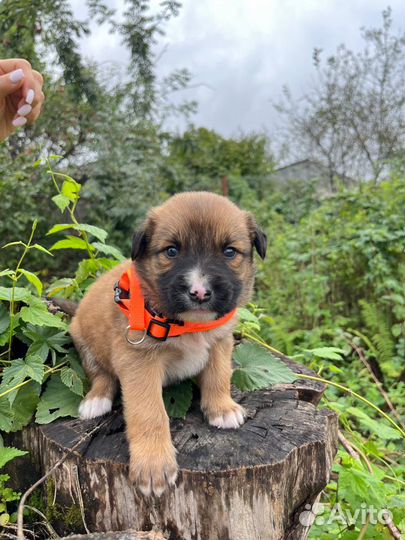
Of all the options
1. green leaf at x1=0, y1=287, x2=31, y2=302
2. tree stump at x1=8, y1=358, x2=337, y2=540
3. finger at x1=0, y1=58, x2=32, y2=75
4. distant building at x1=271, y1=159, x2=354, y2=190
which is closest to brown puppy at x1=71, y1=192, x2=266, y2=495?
tree stump at x1=8, y1=358, x2=337, y2=540

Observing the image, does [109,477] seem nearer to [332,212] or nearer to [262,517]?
[262,517]

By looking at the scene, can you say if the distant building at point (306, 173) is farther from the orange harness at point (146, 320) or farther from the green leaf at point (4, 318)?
the orange harness at point (146, 320)

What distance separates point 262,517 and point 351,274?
231 inches

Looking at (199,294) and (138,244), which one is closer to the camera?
(199,294)

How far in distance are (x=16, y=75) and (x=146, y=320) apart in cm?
167

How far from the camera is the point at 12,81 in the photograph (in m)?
3.11

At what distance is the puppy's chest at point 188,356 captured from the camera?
9.25 feet

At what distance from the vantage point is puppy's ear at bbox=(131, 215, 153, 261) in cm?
276

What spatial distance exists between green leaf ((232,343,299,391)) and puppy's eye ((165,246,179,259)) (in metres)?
0.96

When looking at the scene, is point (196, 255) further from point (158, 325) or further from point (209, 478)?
point (209, 478)

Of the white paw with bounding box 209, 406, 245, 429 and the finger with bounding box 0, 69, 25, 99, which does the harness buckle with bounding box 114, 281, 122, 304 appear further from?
the finger with bounding box 0, 69, 25, 99

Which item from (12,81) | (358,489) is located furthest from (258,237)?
(12,81)

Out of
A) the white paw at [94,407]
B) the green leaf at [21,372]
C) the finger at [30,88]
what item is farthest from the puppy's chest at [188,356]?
the finger at [30,88]

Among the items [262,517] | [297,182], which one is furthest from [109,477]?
[297,182]
